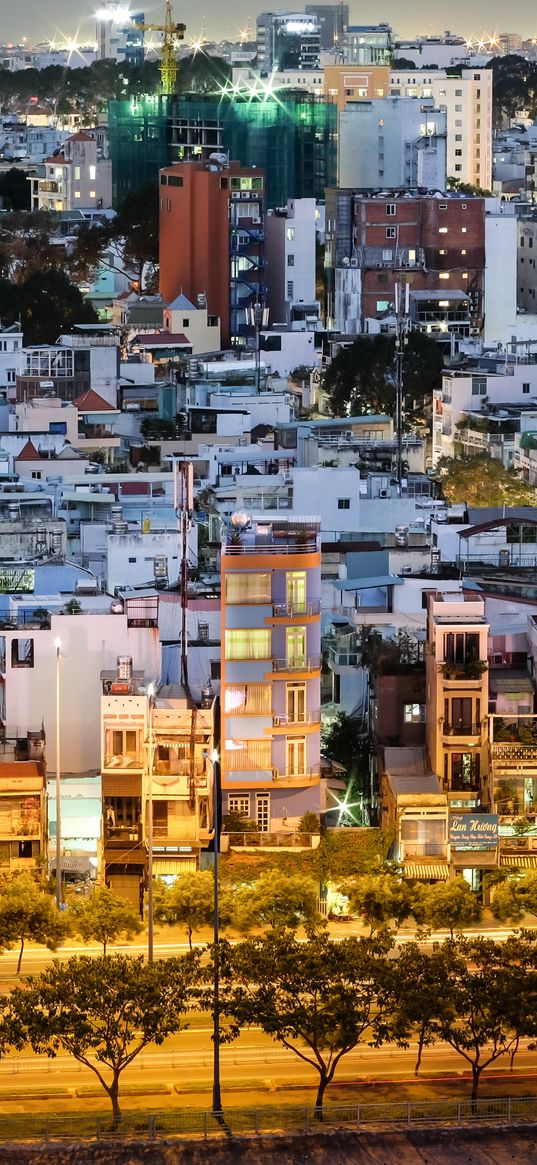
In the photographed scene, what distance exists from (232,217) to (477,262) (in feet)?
14.8

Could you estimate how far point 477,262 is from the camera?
50969 millimetres

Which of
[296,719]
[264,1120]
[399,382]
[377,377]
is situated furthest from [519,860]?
[377,377]

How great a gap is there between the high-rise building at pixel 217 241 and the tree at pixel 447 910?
31407 millimetres

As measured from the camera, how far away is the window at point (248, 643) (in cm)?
2075

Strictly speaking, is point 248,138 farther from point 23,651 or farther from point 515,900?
point 515,900

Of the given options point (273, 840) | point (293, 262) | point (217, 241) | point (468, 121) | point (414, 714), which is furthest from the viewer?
A: point (468, 121)

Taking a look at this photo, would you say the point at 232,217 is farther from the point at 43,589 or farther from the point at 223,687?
the point at 223,687

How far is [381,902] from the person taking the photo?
19094mm

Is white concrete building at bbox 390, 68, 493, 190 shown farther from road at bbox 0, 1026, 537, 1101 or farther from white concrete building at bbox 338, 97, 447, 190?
road at bbox 0, 1026, 537, 1101

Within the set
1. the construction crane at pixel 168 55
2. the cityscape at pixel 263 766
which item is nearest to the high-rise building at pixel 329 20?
the construction crane at pixel 168 55

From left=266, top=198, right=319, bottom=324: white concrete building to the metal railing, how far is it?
35.1 meters

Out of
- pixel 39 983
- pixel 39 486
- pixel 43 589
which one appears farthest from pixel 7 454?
pixel 39 983

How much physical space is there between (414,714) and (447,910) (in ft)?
9.92

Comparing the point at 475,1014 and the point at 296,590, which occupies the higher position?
the point at 296,590
